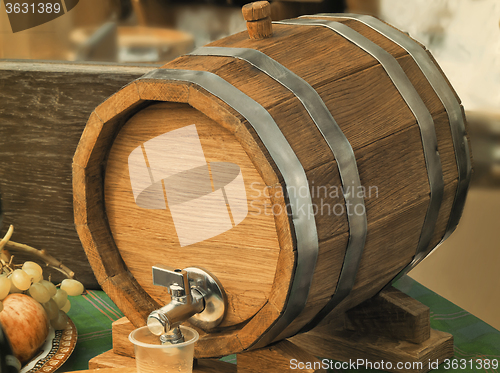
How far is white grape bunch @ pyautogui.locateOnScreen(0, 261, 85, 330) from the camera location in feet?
4.92

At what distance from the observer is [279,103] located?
1.10 metres

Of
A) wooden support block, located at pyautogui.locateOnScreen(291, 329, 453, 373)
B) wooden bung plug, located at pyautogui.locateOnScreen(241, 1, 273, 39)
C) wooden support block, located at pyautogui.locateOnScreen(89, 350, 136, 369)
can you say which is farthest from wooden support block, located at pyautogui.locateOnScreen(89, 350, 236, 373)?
wooden bung plug, located at pyautogui.locateOnScreen(241, 1, 273, 39)

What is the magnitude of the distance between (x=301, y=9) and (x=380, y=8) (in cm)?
27

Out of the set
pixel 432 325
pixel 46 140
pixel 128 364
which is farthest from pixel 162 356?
pixel 46 140

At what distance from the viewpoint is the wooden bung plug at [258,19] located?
1.26 metres

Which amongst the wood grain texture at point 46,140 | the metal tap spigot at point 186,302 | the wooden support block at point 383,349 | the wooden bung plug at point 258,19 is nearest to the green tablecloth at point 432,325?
the wooden support block at point 383,349

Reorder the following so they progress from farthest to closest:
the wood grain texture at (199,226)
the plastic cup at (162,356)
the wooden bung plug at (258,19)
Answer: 1. the wooden bung plug at (258,19)
2. the wood grain texture at (199,226)
3. the plastic cup at (162,356)

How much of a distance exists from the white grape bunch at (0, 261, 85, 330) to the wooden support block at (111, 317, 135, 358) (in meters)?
0.20

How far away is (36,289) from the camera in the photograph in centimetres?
153

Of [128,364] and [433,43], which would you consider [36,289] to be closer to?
[128,364]

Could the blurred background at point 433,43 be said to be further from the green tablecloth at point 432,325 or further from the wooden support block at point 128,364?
the wooden support block at point 128,364

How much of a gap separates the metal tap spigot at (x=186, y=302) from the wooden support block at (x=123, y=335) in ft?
0.82

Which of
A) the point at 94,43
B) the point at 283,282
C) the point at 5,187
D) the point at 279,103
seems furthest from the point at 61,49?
the point at 283,282

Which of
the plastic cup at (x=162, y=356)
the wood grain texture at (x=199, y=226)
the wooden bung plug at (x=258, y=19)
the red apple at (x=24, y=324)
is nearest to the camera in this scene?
the plastic cup at (x=162, y=356)
